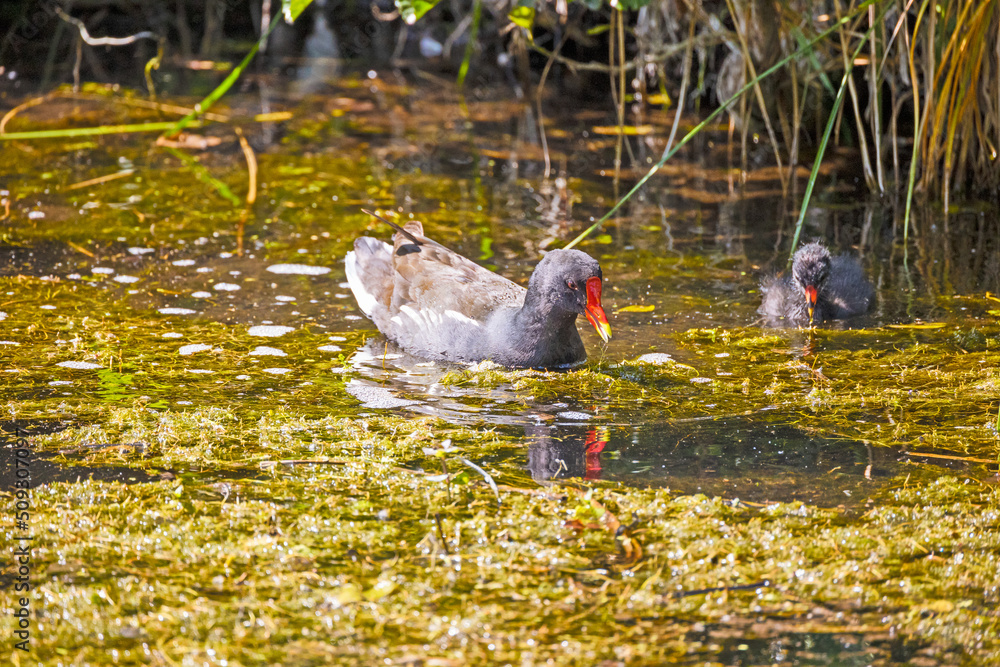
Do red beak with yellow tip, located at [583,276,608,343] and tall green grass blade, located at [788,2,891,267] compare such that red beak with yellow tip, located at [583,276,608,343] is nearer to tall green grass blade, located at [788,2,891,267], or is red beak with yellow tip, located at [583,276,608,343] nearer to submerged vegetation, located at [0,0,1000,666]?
submerged vegetation, located at [0,0,1000,666]

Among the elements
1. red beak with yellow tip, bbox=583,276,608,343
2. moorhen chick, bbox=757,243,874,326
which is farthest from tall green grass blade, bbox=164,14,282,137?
moorhen chick, bbox=757,243,874,326

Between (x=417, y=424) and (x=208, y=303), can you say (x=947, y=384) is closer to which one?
(x=417, y=424)

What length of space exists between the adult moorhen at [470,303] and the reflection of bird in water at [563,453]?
58 centimetres

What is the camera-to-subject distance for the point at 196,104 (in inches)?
335

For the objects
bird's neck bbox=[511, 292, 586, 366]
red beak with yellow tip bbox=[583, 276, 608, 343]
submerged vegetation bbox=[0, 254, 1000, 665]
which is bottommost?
submerged vegetation bbox=[0, 254, 1000, 665]

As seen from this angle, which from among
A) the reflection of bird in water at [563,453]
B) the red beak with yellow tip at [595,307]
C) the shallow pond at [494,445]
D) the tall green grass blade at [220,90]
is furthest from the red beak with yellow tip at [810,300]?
the tall green grass blade at [220,90]

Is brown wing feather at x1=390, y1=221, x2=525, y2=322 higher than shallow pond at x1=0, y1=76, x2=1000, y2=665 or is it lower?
higher

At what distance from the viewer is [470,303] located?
4516 mm

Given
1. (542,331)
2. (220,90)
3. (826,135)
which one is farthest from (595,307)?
(220,90)

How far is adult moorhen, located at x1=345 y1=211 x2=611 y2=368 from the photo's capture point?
419 cm

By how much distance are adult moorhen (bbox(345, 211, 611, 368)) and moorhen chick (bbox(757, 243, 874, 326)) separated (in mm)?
923

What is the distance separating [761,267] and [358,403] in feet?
8.33

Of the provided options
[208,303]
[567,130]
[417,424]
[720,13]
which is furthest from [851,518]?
[567,130]

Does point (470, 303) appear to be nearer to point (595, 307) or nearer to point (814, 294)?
point (595, 307)
